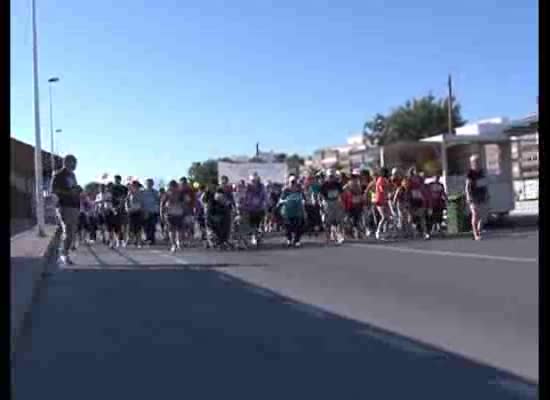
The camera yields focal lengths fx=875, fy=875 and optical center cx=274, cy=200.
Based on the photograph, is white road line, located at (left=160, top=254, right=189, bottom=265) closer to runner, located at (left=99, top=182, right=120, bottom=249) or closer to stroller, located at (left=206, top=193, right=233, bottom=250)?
stroller, located at (left=206, top=193, right=233, bottom=250)

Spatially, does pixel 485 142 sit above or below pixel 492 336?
above

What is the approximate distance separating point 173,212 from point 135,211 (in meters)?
1.51

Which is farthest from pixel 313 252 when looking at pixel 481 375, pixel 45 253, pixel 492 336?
pixel 481 375

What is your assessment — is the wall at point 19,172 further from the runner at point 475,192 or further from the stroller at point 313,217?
the runner at point 475,192

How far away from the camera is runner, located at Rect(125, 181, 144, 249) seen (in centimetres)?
2177

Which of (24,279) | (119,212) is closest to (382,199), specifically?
(119,212)

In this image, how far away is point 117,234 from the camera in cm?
2283

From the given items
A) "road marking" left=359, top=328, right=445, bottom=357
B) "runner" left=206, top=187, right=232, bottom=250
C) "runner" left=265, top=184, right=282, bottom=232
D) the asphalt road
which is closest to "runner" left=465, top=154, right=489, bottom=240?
the asphalt road

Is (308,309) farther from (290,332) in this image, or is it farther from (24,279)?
(24,279)

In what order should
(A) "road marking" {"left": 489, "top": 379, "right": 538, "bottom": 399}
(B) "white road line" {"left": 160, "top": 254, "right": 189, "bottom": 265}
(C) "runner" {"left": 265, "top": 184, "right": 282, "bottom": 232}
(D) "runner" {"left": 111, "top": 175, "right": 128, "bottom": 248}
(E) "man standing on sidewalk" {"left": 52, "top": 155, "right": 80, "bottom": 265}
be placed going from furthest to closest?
(C) "runner" {"left": 265, "top": 184, "right": 282, "bottom": 232} → (D) "runner" {"left": 111, "top": 175, "right": 128, "bottom": 248} → (B) "white road line" {"left": 160, "top": 254, "right": 189, "bottom": 265} → (E) "man standing on sidewalk" {"left": 52, "top": 155, "right": 80, "bottom": 265} → (A) "road marking" {"left": 489, "top": 379, "right": 538, "bottom": 399}

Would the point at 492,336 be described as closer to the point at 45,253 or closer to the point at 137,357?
the point at 137,357

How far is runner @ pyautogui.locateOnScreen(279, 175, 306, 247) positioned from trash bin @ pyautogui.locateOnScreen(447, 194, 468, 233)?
4.27m

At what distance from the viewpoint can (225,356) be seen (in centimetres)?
689
